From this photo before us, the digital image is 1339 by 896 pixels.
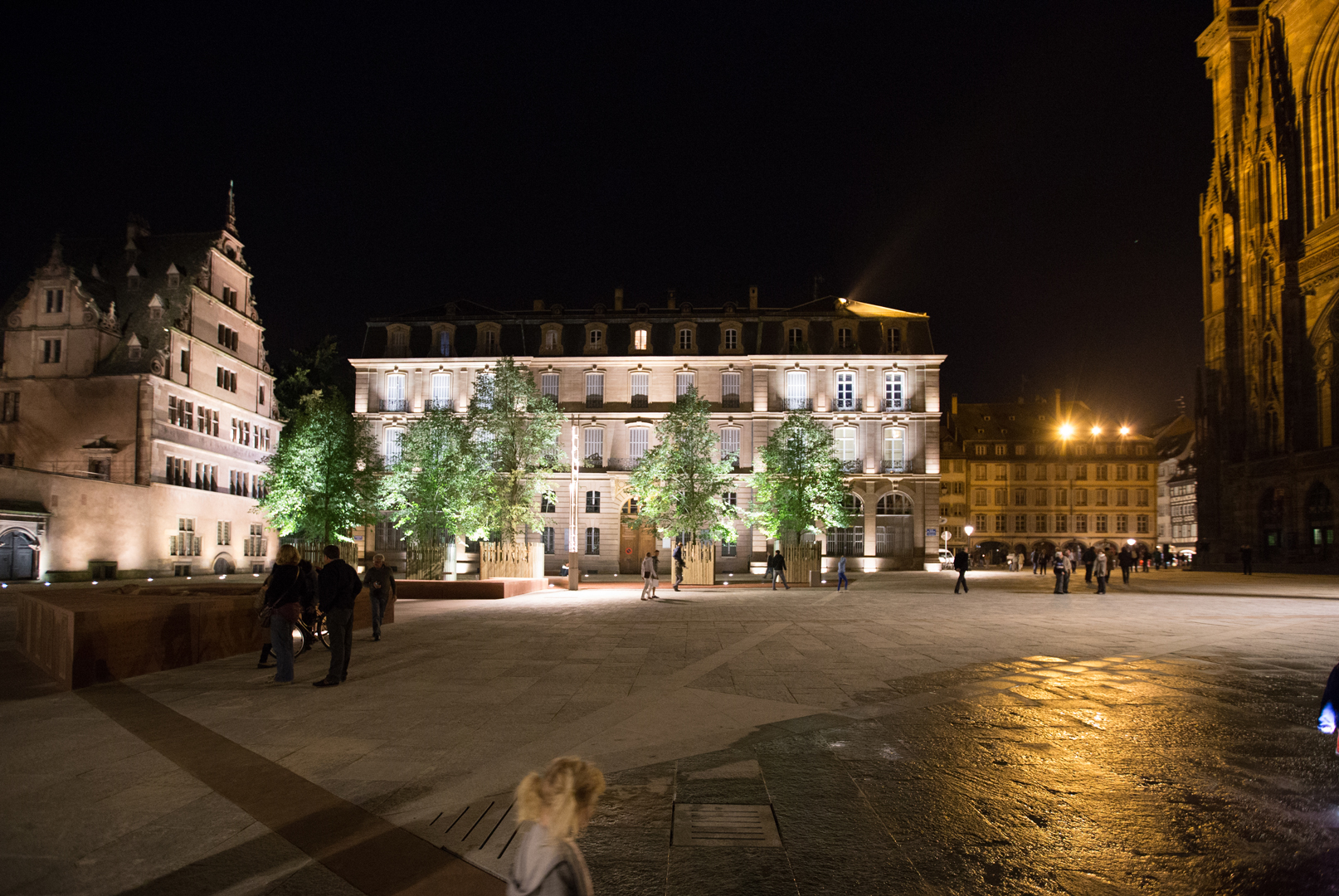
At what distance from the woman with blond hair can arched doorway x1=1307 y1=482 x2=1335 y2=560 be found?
52.6 meters

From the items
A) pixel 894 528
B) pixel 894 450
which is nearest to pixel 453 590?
pixel 894 528

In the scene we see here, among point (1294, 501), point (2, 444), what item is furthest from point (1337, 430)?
point (2, 444)

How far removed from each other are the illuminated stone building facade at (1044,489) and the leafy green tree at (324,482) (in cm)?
6521

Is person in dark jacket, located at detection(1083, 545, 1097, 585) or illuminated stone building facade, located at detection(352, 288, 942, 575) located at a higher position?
illuminated stone building facade, located at detection(352, 288, 942, 575)

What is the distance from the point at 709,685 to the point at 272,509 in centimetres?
3557

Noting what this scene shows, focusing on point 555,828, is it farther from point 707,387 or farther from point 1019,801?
point 707,387

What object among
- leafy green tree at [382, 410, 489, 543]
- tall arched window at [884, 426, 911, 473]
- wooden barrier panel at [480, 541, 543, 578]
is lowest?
wooden barrier panel at [480, 541, 543, 578]

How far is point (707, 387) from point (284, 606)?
44.5 m

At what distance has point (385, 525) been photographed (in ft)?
178

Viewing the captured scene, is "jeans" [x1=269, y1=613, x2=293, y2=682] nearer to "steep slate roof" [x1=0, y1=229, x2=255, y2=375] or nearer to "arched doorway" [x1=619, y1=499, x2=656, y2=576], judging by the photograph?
"steep slate roof" [x1=0, y1=229, x2=255, y2=375]

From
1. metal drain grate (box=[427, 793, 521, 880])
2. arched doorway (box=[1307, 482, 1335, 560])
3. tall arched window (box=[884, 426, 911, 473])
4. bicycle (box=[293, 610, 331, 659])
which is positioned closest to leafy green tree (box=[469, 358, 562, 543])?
bicycle (box=[293, 610, 331, 659])

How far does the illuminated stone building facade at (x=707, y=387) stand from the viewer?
53094 millimetres

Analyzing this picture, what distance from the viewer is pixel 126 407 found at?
136 ft

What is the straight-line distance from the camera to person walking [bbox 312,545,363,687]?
10938mm
